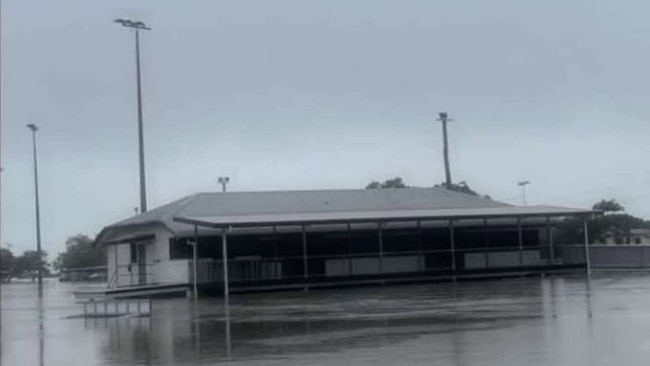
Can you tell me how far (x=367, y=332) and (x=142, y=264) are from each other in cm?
3051

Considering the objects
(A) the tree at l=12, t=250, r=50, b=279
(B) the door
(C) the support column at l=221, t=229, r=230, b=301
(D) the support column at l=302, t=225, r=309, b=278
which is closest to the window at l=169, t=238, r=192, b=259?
(C) the support column at l=221, t=229, r=230, b=301

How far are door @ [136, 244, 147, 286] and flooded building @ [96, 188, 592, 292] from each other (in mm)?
42

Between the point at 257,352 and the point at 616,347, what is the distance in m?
5.21

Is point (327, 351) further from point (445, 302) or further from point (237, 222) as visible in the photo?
point (237, 222)

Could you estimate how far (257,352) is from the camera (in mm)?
17766

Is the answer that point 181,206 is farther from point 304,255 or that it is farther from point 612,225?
point 612,225

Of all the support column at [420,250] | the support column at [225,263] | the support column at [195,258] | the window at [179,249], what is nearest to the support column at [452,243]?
the support column at [420,250]

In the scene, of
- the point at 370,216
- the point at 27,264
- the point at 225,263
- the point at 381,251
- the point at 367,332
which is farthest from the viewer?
the point at 381,251

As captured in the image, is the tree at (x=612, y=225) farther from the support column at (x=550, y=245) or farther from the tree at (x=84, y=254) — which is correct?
the tree at (x=84, y=254)

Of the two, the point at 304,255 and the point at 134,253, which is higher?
the point at 134,253

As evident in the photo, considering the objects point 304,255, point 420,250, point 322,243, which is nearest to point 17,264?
point 304,255

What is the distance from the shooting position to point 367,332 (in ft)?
66.4

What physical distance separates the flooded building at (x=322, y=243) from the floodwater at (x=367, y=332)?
9925 mm

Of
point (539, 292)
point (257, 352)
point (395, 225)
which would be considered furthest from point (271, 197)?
point (257, 352)
